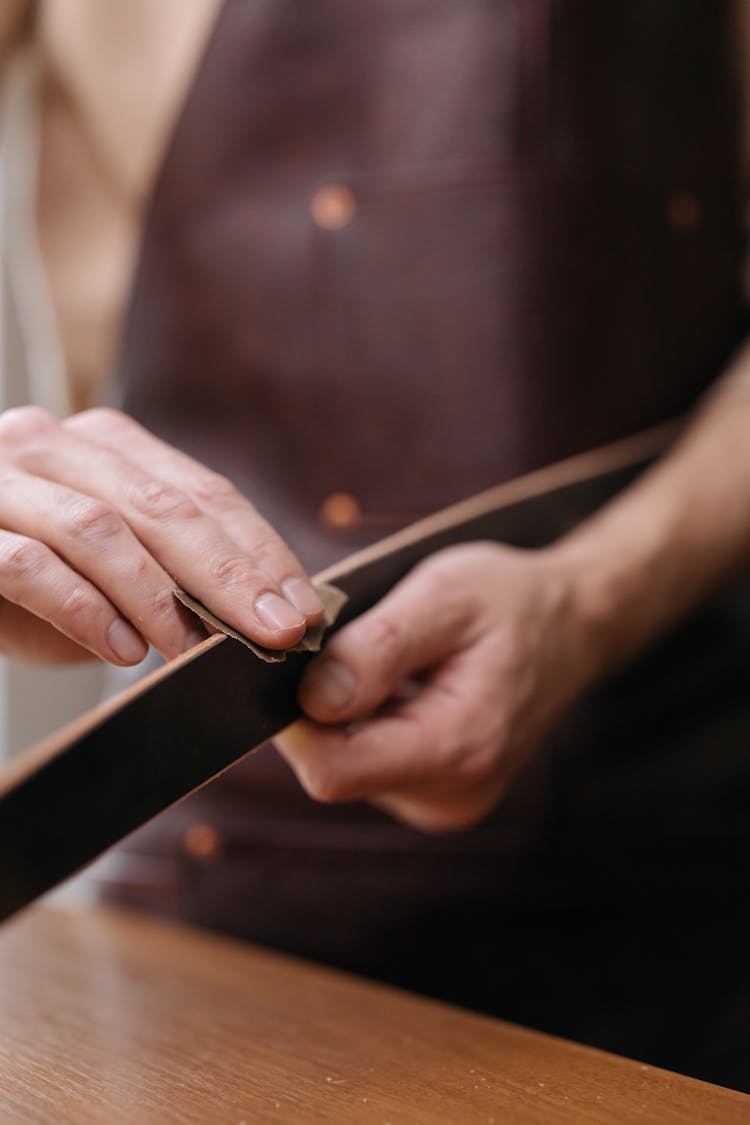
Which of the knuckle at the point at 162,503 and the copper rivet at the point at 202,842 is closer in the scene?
the knuckle at the point at 162,503

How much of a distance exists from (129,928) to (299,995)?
0.66ft

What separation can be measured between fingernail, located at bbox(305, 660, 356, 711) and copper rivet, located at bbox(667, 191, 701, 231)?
462mm

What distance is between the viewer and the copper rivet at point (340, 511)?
73 cm

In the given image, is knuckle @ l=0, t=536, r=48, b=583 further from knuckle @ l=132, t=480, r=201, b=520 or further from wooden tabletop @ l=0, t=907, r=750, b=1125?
wooden tabletop @ l=0, t=907, r=750, b=1125

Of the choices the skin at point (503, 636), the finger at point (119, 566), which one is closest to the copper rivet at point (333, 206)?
the skin at point (503, 636)

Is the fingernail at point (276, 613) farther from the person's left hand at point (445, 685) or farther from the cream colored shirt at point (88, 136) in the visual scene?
the cream colored shirt at point (88, 136)

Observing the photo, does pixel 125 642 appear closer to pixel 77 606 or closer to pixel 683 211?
pixel 77 606

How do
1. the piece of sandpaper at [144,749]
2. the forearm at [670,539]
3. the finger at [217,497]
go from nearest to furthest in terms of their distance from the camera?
the piece of sandpaper at [144,749]
the finger at [217,497]
the forearm at [670,539]

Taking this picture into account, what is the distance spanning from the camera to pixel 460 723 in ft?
1.72

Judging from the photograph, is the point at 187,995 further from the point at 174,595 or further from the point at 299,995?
the point at 174,595

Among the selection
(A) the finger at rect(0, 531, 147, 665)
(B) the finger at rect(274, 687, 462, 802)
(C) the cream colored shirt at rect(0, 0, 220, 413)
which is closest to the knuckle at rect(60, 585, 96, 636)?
(A) the finger at rect(0, 531, 147, 665)

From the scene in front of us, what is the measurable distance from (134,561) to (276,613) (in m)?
0.06

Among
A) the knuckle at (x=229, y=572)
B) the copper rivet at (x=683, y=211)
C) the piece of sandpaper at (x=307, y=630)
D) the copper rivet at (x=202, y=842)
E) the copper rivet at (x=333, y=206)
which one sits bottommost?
the copper rivet at (x=202, y=842)

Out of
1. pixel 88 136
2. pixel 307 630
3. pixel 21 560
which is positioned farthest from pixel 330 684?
pixel 88 136
